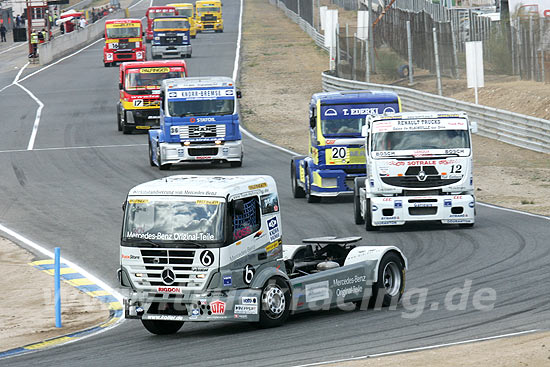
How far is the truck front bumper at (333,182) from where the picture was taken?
80.3 ft

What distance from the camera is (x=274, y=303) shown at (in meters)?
13.3

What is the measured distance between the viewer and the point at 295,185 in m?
26.1

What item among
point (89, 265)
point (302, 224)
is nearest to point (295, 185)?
point (302, 224)

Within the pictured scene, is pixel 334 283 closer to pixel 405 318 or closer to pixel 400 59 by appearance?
pixel 405 318

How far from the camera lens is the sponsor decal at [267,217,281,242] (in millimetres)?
13844

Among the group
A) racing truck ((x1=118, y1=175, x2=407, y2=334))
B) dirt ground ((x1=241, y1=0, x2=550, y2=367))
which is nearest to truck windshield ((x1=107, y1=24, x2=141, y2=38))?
dirt ground ((x1=241, y1=0, x2=550, y2=367))

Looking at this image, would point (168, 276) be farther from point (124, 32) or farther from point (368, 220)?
point (124, 32)

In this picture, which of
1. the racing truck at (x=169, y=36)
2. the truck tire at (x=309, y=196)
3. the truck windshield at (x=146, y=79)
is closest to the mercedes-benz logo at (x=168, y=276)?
the truck tire at (x=309, y=196)

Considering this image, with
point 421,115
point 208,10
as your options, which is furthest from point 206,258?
point 208,10

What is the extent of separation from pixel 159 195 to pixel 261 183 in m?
1.48

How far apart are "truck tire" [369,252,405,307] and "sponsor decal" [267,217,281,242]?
62.1 inches

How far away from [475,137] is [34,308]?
23.3 meters

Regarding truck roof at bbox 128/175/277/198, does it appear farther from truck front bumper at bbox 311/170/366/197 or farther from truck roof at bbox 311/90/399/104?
truck roof at bbox 311/90/399/104

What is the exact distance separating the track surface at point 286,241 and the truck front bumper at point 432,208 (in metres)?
0.32
